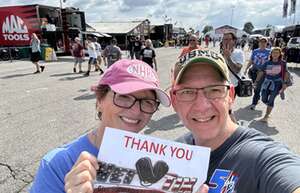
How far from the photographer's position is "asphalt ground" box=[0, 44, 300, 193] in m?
4.79

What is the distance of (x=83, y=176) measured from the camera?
1.20m

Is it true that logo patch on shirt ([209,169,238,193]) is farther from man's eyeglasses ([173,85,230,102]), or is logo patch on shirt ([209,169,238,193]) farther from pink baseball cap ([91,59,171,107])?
pink baseball cap ([91,59,171,107])

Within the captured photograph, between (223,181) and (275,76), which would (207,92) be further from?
(275,76)

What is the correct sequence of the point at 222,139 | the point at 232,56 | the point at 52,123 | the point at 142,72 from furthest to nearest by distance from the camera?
the point at 52,123
the point at 232,56
the point at 142,72
the point at 222,139

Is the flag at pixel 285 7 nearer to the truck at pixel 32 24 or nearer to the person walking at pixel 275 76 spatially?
the truck at pixel 32 24

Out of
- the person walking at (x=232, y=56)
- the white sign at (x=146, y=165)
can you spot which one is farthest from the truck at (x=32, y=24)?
the white sign at (x=146, y=165)

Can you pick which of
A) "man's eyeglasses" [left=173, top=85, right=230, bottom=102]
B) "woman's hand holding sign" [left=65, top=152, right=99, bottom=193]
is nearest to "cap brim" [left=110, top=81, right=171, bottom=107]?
"man's eyeglasses" [left=173, top=85, right=230, bottom=102]

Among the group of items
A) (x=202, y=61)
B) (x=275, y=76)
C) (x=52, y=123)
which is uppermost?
(x=202, y=61)

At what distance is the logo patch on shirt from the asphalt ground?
239 centimetres

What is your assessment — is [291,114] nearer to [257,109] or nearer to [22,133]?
[257,109]

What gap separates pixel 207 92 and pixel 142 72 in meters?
0.33

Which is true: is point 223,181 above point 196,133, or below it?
below

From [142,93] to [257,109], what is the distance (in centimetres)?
748

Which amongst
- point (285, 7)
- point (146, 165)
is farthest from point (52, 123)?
point (285, 7)
